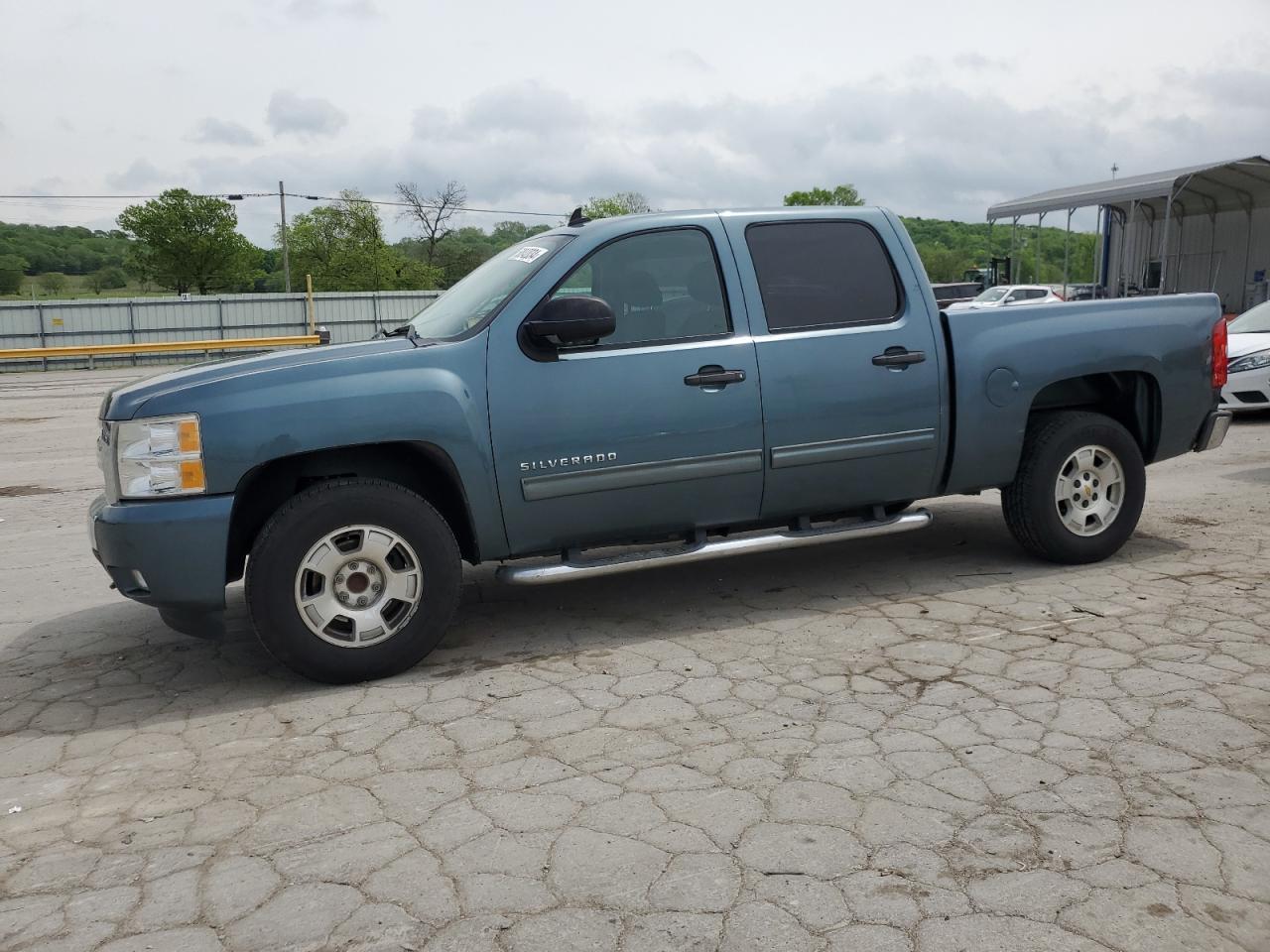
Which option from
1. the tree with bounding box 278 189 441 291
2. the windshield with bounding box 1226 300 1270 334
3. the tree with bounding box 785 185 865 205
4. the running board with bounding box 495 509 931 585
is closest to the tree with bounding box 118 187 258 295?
the tree with bounding box 278 189 441 291

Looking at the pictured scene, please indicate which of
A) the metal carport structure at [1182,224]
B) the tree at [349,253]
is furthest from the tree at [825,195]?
the metal carport structure at [1182,224]

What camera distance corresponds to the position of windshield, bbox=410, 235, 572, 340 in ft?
16.9

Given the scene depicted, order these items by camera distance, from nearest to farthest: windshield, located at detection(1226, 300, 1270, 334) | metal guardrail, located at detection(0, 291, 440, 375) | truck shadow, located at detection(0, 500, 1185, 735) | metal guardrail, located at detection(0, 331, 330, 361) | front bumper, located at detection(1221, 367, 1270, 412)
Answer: truck shadow, located at detection(0, 500, 1185, 735) → front bumper, located at detection(1221, 367, 1270, 412) → windshield, located at detection(1226, 300, 1270, 334) → metal guardrail, located at detection(0, 331, 330, 361) → metal guardrail, located at detection(0, 291, 440, 375)

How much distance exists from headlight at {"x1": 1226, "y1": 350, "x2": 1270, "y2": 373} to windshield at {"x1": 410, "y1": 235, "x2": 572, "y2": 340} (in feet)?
30.6

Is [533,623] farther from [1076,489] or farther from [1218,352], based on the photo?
[1218,352]

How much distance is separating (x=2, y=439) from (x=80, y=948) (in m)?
13.0

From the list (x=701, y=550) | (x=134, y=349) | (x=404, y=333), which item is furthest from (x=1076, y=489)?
(x=134, y=349)

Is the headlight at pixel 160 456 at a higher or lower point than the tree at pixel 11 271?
lower

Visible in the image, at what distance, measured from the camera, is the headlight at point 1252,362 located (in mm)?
12043

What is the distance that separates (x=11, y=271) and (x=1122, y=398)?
106 m

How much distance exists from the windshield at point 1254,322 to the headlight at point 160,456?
11604 millimetres

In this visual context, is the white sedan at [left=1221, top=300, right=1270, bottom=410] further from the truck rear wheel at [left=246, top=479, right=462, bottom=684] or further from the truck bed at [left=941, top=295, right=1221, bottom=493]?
the truck rear wheel at [left=246, top=479, right=462, bottom=684]

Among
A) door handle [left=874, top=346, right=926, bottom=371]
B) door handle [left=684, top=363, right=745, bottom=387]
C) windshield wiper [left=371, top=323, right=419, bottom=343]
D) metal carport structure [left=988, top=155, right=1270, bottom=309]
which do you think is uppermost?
metal carport structure [left=988, top=155, right=1270, bottom=309]

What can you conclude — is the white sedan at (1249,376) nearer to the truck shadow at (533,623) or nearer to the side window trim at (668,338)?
the truck shadow at (533,623)
